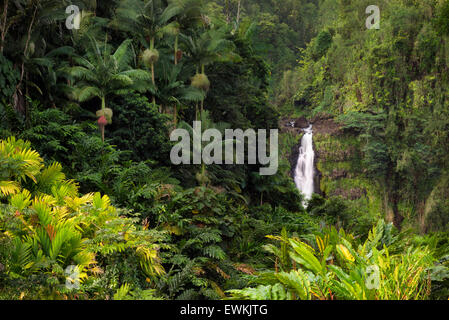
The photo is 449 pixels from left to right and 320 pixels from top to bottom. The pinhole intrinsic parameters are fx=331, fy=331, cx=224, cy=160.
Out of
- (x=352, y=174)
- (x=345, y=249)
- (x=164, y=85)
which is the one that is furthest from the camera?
(x=352, y=174)

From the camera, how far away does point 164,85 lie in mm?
12445

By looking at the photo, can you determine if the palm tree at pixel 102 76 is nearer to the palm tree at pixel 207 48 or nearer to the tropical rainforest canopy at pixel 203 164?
the tropical rainforest canopy at pixel 203 164

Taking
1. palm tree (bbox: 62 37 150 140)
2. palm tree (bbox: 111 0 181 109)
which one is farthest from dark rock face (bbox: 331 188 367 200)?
palm tree (bbox: 62 37 150 140)

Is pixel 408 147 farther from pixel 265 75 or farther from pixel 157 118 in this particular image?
pixel 157 118

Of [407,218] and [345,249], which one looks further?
[407,218]

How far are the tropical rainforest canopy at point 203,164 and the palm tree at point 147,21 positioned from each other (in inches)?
2.8

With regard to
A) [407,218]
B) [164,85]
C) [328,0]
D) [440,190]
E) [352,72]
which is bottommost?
[407,218]

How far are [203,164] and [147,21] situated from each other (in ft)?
17.8

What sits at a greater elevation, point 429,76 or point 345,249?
point 429,76

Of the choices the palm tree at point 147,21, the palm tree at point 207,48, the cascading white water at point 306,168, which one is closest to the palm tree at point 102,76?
the palm tree at point 147,21

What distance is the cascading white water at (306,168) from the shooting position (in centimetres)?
2533

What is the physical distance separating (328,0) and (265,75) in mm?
26413

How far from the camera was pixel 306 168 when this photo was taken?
25.8 m
